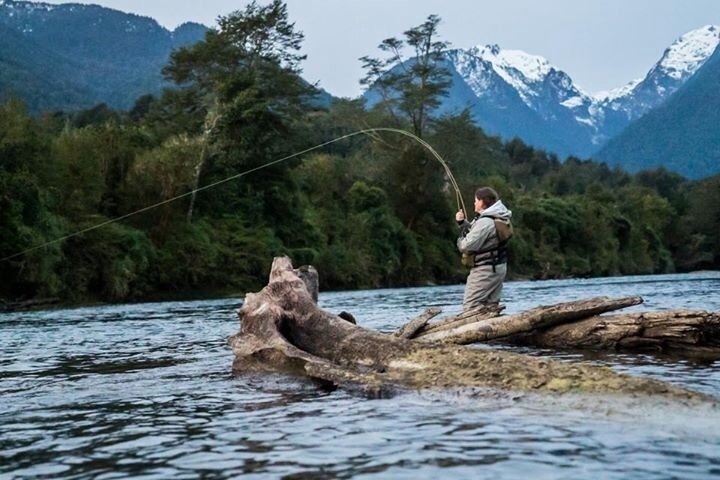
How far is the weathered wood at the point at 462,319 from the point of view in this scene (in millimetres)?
10633

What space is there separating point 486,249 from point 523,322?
1.18m

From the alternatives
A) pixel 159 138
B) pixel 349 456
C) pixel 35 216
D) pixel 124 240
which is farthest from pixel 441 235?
pixel 349 456

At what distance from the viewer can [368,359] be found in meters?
8.45

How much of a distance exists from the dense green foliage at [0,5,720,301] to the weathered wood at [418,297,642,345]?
73.2 ft

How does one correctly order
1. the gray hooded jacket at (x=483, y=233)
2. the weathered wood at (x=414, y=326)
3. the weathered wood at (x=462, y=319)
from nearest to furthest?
the weathered wood at (x=414, y=326) → the weathered wood at (x=462, y=319) → the gray hooded jacket at (x=483, y=233)

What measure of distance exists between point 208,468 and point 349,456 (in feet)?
2.82

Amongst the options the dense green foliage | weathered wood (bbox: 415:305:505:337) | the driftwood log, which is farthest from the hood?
the dense green foliage

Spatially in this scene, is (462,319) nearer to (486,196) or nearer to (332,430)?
(486,196)

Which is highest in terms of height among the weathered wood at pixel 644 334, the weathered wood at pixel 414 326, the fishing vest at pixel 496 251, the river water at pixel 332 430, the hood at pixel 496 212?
the hood at pixel 496 212

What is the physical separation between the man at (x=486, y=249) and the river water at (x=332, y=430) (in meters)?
2.00

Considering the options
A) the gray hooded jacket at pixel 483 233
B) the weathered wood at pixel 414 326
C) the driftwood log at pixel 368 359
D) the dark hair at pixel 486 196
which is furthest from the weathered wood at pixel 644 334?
the driftwood log at pixel 368 359

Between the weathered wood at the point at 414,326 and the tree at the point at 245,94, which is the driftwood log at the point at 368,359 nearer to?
the weathered wood at the point at 414,326

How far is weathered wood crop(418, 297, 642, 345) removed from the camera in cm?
1037

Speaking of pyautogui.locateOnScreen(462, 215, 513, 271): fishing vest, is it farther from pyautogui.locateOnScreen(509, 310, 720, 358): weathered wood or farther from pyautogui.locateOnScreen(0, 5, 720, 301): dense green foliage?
pyautogui.locateOnScreen(0, 5, 720, 301): dense green foliage
